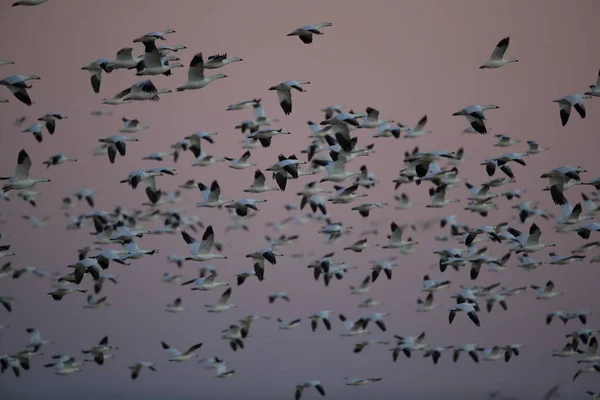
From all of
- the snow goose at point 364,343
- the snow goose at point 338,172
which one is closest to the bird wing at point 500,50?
the snow goose at point 338,172

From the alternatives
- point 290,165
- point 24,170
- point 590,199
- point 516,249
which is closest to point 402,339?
point 516,249

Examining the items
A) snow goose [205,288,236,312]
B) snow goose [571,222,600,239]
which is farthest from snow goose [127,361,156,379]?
snow goose [571,222,600,239]

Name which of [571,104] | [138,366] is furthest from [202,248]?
[571,104]

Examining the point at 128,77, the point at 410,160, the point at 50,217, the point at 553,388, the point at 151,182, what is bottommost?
the point at 553,388

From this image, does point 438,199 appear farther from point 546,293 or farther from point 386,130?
point 546,293

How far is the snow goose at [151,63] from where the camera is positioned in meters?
8.20

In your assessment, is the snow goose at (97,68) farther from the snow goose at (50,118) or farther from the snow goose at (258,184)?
the snow goose at (258,184)

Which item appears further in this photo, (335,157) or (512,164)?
(512,164)

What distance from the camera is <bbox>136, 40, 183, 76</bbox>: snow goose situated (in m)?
8.20

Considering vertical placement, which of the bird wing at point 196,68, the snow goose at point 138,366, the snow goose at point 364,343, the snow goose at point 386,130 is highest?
the bird wing at point 196,68

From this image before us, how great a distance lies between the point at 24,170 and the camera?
9367mm

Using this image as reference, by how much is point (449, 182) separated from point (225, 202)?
2.84 metres

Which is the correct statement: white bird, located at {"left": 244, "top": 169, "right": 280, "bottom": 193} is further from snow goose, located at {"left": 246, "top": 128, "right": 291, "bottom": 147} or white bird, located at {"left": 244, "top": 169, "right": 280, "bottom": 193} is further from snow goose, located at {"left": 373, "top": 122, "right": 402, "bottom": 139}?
snow goose, located at {"left": 373, "top": 122, "right": 402, "bottom": 139}

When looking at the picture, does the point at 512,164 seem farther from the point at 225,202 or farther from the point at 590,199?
the point at 225,202
